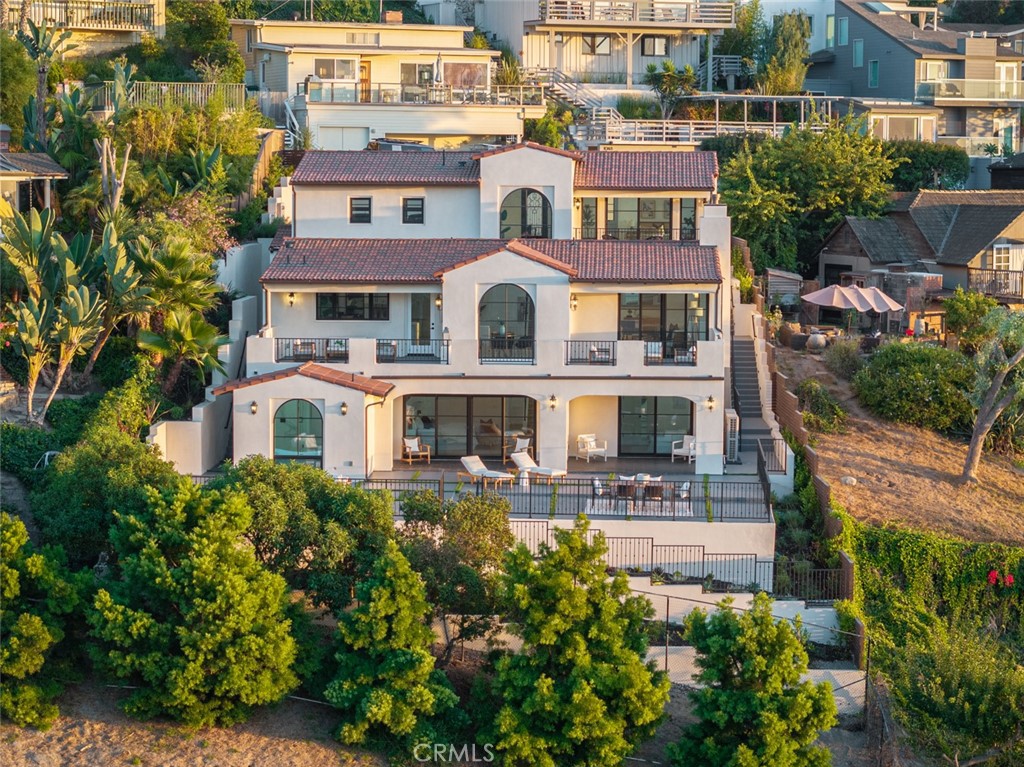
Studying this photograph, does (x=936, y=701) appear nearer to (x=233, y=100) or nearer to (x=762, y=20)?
(x=233, y=100)

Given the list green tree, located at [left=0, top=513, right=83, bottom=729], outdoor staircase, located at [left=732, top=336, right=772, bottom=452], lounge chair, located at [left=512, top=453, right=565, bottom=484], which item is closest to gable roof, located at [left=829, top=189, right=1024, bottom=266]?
outdoor staircase, located at [left=732, top=336, right=772, bottom=452]

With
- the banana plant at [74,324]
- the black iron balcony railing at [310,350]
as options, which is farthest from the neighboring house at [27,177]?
the black iron balcony railing at [310,350]

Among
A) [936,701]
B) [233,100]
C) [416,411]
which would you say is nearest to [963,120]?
[233,100]

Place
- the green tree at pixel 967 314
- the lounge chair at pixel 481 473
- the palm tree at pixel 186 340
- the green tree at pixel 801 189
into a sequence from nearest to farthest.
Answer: the lounge chair at pixel 481 473, the palm tree at pixel 186 340, the green tree at pixel 967 314, the green tree at pixel 801 189

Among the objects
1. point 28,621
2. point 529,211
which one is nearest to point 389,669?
point 28,621

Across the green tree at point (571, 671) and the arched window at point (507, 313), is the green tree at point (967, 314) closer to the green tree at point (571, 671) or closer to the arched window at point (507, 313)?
the arched window at point (507, 313)

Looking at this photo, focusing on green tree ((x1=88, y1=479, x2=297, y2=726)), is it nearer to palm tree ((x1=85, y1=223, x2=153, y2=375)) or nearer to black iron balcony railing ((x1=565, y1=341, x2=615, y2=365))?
palm tree ((x1=85, y1=223, x2=153, y2=375))
